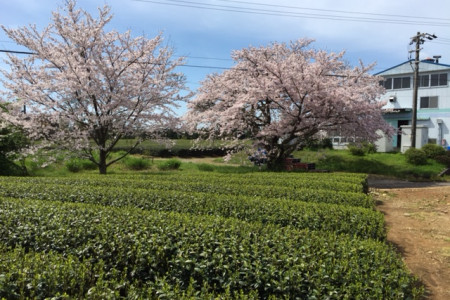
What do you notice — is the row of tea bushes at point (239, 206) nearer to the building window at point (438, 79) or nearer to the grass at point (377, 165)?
the grass at point (377, 165)

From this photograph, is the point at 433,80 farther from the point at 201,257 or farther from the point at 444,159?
the point at 201,257

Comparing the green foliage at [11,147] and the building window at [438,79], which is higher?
the building window at [438,79]

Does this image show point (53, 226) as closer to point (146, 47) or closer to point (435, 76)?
point (146, 47)

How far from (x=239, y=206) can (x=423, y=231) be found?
4458 mm

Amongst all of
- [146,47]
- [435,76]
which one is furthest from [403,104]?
[146,47]


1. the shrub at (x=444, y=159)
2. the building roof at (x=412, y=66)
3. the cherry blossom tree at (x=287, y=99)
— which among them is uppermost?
the building roof at (x=412, y=66)

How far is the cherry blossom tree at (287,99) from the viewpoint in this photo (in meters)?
14.7

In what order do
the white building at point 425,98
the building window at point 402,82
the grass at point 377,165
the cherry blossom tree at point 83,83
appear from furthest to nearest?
the building window at point 402,82 < the white building at point 425,98 < the grass at point 377,165 < the cherry blossom tree at point 83,83

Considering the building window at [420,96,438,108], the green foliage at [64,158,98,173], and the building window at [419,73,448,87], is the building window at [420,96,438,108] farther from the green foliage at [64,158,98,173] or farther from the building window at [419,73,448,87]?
the green foliage at [64,158,98,173]

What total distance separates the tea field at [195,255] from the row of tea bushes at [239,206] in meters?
0.03

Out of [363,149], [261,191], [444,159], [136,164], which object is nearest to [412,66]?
[363,149]

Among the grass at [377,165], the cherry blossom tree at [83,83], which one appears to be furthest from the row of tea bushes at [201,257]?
the grass at [377,165]

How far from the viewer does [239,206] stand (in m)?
6.29

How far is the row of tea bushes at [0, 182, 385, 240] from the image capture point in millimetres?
5469
